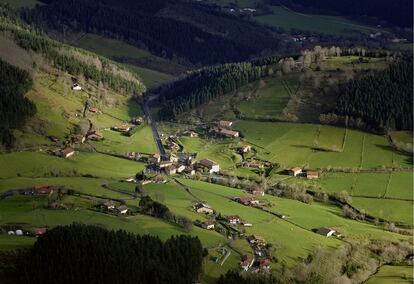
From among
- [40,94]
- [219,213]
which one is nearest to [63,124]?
[40,94]

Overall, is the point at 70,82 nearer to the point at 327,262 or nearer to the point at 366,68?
the point at 366,68

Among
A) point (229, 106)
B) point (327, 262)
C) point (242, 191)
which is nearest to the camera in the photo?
point (327, 262)

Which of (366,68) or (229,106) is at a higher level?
(366,68)

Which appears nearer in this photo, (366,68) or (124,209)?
(124,209)

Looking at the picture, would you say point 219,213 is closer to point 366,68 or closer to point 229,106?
point 229,106

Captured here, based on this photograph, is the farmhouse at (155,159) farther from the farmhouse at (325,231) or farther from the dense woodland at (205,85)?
the farmhouse at (325,231)

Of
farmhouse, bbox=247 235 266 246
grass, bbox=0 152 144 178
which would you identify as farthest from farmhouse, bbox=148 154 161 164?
farmhouse, bbox=247 235 266 246

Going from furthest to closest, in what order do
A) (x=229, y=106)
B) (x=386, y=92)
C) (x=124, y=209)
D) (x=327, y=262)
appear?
(x=229, y=106) → (x=386, y=92) → (x=124, y=209) → (x=327, y=262)

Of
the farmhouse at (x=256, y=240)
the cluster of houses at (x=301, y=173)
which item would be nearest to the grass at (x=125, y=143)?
the cluster of houses at (x=301, y=173)

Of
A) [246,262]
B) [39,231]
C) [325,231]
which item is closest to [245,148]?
[325,231]
